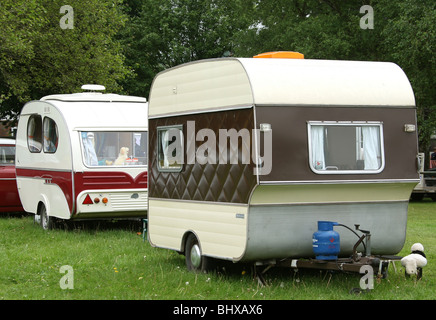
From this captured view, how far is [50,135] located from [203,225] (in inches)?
265

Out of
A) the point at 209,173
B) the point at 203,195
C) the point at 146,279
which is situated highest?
the point at 209,173

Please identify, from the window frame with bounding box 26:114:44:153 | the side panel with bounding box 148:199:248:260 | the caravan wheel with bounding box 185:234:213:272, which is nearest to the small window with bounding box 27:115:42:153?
the window frame with bounding box 26:114:44:153

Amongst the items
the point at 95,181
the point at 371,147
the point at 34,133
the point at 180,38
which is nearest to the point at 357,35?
the point at 180,38

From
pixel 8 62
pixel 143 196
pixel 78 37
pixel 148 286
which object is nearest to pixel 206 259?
pixel 148 286

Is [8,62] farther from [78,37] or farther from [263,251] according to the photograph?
[263,251]

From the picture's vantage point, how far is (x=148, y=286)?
344 inches

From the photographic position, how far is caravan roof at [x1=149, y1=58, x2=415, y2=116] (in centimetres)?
844

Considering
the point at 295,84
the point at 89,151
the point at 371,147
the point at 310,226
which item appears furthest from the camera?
the point at 89,151

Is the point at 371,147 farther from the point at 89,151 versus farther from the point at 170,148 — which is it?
the point at 89,151

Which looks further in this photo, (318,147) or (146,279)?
(146,279)

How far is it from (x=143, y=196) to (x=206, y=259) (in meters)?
5.22

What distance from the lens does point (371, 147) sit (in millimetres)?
8836

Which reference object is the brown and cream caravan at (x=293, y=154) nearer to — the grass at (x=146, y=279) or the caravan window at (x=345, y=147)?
the caravan window at (x=345, y=147)

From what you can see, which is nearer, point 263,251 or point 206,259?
point 263,251
